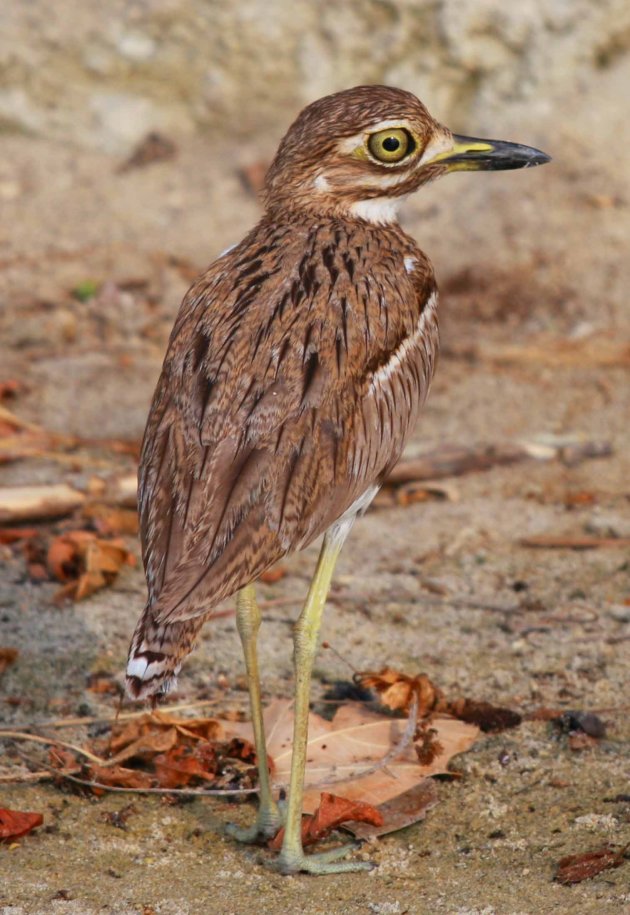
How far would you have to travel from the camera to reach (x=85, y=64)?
840 centimetres

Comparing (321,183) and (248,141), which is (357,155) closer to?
(321,183)

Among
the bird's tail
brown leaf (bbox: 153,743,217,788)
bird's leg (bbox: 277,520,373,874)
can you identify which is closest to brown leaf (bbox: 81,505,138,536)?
Answer: brown leaf (bbox: 153,743,217,788)

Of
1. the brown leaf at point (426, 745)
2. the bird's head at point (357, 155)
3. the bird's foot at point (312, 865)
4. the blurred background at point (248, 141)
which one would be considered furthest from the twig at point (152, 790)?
the blurred background at point (248, 141)

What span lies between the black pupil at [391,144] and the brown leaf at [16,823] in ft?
7.29

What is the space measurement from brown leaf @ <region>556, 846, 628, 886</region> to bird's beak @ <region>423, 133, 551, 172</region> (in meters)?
2.15

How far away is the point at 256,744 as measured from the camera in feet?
12.5

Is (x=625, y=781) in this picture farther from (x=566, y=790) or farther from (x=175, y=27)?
(x=175, y=27)

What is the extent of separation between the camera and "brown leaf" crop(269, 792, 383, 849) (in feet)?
12.3

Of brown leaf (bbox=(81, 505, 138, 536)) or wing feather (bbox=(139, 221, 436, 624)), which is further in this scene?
brown leaf (bbox=(81, 505, 138, 536))

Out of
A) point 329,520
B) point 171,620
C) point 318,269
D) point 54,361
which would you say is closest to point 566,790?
point 329,520

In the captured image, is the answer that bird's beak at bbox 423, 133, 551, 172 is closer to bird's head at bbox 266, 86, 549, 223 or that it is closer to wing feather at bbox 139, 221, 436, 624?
bird's head at bbox 266, 86, 549, 223

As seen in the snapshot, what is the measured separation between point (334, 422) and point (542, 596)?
1707 mm

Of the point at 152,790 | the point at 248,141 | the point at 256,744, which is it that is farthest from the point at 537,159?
the point at 248,141

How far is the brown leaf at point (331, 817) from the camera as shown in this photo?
148 inches
